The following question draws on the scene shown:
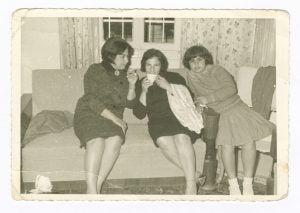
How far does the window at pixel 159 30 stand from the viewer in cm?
224

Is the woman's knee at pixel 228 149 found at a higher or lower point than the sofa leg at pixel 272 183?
higher

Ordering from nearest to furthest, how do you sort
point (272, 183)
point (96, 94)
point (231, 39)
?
→ 1. point (272, 183)
2. point (96, 94)
3. point (231, 39)

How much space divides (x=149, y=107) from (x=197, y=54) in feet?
1.15

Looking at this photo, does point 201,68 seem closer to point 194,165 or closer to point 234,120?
point 234,120

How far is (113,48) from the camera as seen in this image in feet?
7.54

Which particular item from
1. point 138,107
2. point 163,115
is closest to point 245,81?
point 163,115

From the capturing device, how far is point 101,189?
2229mm

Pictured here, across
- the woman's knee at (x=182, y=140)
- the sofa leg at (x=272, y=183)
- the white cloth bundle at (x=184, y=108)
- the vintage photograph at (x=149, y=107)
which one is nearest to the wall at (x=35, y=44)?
the vintage photograph at (x=149, y=107)

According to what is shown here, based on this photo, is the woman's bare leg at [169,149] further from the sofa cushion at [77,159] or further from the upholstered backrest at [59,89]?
the upholstered backrest at [59,89]

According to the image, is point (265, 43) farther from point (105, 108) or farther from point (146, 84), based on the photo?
point (105, 108)

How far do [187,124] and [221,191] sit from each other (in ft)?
1.17

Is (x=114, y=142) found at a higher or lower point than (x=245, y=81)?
lower
